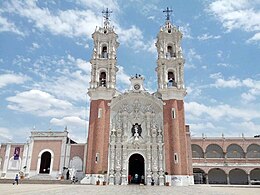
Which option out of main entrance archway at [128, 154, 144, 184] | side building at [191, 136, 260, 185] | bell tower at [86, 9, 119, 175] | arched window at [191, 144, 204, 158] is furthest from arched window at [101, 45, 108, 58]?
arched window at [191, 144, 204, 158]

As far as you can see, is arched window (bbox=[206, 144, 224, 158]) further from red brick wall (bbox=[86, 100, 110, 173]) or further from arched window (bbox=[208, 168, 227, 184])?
red brick wall (bbox=[86, 100, 110, 173])

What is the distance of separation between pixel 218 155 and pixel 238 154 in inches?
117

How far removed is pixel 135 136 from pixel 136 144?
38.6 inches

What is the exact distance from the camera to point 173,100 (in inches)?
1248

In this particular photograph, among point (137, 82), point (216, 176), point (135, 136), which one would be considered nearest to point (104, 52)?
point (137, 82)

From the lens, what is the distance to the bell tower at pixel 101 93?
29.7 metres

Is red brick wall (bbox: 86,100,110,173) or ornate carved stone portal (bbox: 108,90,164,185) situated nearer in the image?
red brick wall (bbox: 86,100,110,173)

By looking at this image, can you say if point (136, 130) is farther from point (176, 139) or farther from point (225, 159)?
point (225, 159)

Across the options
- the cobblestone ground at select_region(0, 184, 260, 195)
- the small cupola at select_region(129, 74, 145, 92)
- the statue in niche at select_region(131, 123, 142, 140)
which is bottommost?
the cobblestone ground at select_region(0, 184, 260, 195)

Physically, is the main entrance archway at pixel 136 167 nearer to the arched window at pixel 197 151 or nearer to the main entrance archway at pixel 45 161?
the arched window at pixel 197 151

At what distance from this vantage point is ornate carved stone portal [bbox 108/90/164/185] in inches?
1166

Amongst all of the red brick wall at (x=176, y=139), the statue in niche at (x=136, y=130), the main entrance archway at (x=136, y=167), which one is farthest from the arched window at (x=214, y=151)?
the statue in niche at (x=136, y=130)

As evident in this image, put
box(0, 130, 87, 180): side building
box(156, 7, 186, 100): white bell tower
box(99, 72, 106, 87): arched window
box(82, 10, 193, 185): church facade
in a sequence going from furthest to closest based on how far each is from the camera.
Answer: box(99, 72, 106, 87): arched window, box(0, 130, 87, 180): side building, box(156, 7, 186, 100): white bell tower, box(82, 10, 193, 185): church facade

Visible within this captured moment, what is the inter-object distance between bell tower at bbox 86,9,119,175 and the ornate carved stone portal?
97cm
